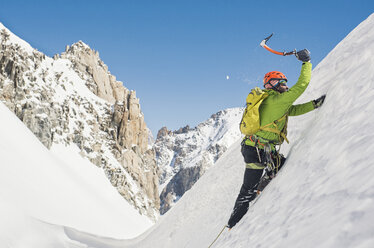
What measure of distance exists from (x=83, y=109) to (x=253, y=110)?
58559 mm

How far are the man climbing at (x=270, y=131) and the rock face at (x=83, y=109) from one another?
38.9m

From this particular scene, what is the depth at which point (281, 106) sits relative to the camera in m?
6.00

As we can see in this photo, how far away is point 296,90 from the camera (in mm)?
5676

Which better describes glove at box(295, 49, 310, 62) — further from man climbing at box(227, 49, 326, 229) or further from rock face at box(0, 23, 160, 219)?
rock face at box(0, 23, 160, 219)

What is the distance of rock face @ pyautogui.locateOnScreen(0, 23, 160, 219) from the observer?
1647 inches

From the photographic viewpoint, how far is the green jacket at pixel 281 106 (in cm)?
573

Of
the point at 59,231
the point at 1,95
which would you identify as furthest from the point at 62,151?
the point at 59,231

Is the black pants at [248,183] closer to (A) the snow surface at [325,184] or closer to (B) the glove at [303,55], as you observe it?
(A) the snow surface at [325,184]

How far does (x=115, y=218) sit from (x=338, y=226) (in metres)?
35.6

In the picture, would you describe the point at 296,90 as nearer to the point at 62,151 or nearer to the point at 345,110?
the point at 345,110

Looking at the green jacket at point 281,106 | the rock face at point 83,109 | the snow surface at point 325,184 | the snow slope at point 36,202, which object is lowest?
the snow surface at point 325,184

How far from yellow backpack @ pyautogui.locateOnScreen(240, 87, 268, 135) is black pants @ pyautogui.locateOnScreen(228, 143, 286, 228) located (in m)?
0.48

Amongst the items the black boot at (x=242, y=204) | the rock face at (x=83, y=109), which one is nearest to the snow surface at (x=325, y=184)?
the black boot at (x=242, y=204)

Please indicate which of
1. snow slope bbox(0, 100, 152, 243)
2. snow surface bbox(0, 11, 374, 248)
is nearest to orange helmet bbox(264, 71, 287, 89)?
snow surface bbox(0, 11, 374, 248)
